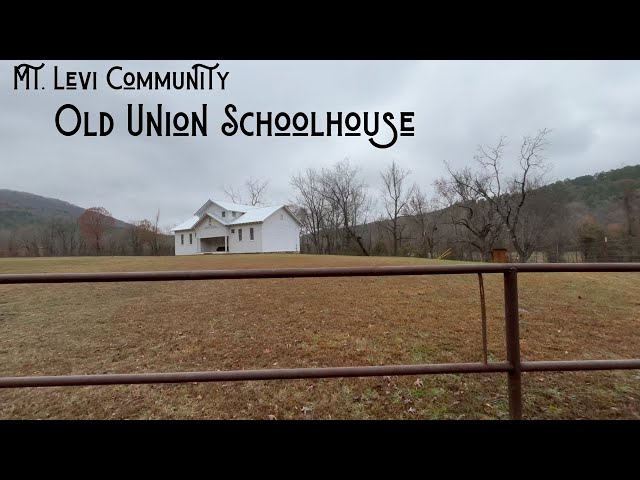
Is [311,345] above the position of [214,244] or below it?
below

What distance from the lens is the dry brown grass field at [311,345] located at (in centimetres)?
251

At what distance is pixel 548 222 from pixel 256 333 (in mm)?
30006

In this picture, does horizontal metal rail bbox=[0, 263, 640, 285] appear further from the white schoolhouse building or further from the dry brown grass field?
the white schoolhouse building

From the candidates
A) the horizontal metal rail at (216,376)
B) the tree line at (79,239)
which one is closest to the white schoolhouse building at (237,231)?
the tree line at (79,239)

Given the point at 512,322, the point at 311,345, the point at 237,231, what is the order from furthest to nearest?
1. the point at 237,231
2. the point at 311,345
3. the point at 512,322

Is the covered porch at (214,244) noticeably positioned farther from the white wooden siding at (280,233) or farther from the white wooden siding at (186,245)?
the white wooden siding at (280,233)

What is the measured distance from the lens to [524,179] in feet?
87.2

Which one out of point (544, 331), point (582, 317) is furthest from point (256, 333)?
point (582, 317)

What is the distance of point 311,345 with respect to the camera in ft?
13.0

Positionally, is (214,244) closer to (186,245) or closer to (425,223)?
(186,245)

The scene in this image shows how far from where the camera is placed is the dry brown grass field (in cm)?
251

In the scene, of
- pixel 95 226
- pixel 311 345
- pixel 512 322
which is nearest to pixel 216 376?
pixel 512 322

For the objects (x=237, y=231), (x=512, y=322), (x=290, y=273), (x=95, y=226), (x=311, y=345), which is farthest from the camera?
(x=237, y=231)
